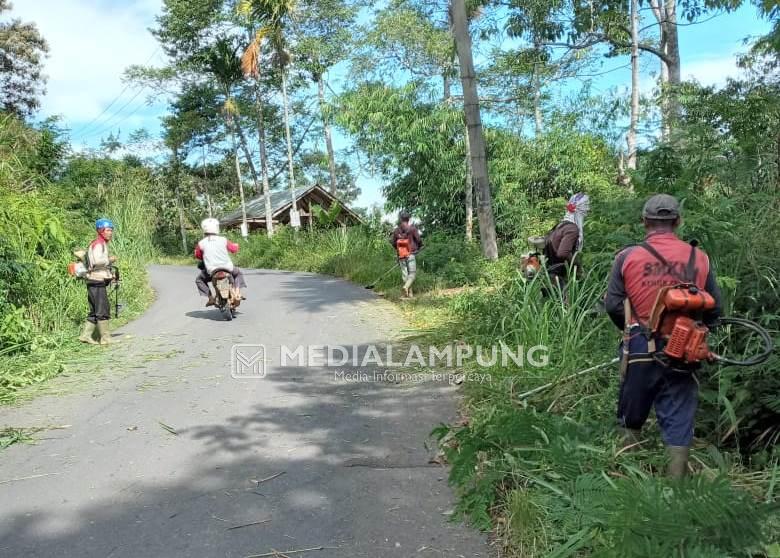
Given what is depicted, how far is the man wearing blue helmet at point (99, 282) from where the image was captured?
27.0ft

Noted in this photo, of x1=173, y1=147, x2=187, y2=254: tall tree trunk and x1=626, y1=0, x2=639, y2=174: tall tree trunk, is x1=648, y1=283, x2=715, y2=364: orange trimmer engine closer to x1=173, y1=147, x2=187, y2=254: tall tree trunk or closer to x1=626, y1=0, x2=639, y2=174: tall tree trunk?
x1=626, y1=0, x2=639, y2=174: tall tree trunk

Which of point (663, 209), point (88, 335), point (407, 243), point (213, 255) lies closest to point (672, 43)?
point (407, 243)

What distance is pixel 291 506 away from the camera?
3623 mm

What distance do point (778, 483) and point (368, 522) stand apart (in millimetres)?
2345

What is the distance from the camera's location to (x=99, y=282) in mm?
8242

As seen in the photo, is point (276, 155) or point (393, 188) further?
point (276, 155)

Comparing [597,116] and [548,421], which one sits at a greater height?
[597,116]

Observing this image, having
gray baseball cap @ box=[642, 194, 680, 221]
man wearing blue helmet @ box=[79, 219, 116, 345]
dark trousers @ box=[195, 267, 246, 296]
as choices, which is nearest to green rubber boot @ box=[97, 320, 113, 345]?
man wearing blue helmet @ box=[79, 219, 116, 345]

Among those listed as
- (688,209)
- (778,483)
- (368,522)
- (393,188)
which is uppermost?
(393,188)

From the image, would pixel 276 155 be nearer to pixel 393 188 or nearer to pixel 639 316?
pixel 393 188

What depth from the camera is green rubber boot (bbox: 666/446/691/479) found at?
324 cm

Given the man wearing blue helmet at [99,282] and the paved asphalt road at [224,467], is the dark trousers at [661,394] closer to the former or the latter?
the paved asphalt road at [224,467]

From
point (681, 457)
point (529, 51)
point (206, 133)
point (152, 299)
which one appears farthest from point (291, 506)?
point (206, 133)

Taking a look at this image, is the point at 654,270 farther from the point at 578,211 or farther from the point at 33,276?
the point at 33,276
